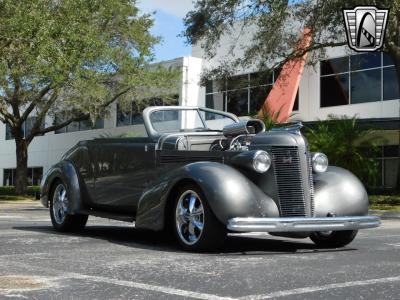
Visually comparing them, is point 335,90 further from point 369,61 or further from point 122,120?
point 122,120

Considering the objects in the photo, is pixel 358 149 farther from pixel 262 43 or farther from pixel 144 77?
pixel 144 77

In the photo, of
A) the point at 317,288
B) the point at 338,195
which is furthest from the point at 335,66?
the point at 317,288

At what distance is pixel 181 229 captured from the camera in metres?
6.74

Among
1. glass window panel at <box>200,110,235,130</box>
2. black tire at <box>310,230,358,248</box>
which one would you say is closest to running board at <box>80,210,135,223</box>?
glass window panel at <box>200,110,235,130</box>

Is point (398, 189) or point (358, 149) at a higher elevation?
point (358, 149)

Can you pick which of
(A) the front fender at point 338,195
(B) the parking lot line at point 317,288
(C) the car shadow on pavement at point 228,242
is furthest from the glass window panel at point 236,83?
(B) the parking lot line at point 317,288

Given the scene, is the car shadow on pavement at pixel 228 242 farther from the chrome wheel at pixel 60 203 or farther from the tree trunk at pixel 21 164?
the tree trunk at pixel 21 164

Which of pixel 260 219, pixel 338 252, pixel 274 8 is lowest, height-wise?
pixel 338 252

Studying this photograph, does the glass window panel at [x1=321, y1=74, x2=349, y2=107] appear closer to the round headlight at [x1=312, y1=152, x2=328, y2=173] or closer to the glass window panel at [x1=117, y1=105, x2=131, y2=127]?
the glass window panel at [x1=117, y1=105, x2=131, y2=127]

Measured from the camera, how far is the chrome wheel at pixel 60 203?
29.0 ft

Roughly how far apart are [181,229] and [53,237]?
2.19m

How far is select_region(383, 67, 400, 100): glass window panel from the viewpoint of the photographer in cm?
2727

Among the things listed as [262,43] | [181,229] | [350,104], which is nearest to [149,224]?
[181,229]

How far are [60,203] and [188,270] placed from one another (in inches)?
162
